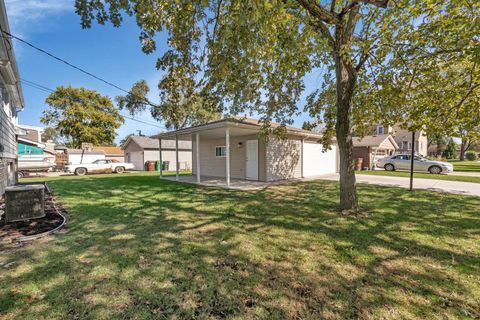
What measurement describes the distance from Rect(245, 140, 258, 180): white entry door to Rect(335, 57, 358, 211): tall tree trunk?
6269 millimetres

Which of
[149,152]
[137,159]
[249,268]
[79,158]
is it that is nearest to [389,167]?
[249,268]

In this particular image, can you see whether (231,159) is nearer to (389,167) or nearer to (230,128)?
(230,128)

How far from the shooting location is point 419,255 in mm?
3309

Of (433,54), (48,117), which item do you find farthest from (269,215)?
(48,117)

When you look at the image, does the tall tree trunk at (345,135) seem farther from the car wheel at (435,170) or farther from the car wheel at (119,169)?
the car wheel at (119,169)

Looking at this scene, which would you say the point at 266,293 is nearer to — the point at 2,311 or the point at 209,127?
the point at 2,311

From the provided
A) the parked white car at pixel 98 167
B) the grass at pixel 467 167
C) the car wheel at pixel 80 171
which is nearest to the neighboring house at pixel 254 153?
the parked white car at pixel 98 167

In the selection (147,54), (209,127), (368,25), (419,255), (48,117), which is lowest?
(419,255)

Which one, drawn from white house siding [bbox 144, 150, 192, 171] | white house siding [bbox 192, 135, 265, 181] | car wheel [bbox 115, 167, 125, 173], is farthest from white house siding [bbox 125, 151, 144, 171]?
white house siding [bbox 192, 135, 265, 181]

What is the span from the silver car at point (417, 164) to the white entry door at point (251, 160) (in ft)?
41.8

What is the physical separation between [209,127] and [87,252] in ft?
22.8

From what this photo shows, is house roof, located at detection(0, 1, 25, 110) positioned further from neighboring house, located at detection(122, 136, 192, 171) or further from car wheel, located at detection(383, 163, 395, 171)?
car wheel, located at detection(383, 163, 395, 171)

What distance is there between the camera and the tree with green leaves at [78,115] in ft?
94.0

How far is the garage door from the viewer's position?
13492mm
